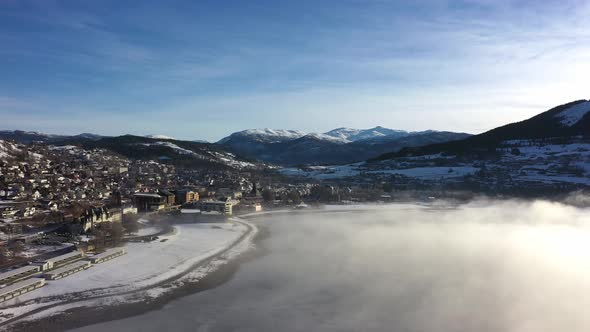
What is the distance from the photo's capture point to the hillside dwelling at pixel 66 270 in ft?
57.8

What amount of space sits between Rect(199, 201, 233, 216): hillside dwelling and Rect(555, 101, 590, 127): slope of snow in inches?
3654

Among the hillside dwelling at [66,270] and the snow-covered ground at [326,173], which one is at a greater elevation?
the snow-covered ground at [326,173]

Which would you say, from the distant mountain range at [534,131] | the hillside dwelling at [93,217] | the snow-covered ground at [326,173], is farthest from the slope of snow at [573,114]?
the hillside dwelling at [93,217]

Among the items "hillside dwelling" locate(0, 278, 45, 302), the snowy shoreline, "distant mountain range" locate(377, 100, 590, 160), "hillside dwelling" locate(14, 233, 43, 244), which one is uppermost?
"distant mountain range" locate(377, 100, 590, 160)

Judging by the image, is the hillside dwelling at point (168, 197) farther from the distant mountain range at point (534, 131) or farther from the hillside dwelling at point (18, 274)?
the distant mountain range at point (534, 131)

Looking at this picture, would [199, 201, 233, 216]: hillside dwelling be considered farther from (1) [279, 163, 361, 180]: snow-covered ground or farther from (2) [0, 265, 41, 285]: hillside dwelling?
(1) [279, 163, 361, 180]: snow-covered ground

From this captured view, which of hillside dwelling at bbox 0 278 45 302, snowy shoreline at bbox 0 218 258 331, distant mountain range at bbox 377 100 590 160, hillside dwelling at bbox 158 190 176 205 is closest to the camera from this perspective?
snowy shoreline at bbox 0 218 258 331

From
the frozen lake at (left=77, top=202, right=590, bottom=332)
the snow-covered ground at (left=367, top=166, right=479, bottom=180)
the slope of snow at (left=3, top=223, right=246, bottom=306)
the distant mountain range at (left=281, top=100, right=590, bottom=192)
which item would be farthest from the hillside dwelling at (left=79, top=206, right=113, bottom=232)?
the snow-covered ground at (left=367, top=166, right=479, bottom=180)

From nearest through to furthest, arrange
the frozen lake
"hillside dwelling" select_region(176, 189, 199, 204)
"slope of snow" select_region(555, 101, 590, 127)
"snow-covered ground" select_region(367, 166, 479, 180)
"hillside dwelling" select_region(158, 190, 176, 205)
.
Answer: the frozen lake
"hillside dwelling" select_region(158, 190, 176, 205)
"hillside dwelling" select_region(176, 189, 199, 204)
"snow-covered ground" select_region(367, 166, 479, 180)
"slope of snow" select_region(555, 101, 590, 127)

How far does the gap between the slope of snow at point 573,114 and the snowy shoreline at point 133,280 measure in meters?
104

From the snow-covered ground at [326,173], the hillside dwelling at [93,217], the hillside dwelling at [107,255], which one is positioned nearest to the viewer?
the hillside dwelling at [107,255]

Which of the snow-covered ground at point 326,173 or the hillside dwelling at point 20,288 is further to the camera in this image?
Result: the snow-covered ground at point 326,173

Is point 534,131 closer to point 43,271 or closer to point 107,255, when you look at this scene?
point 107,255

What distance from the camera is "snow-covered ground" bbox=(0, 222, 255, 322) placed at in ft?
51.9
